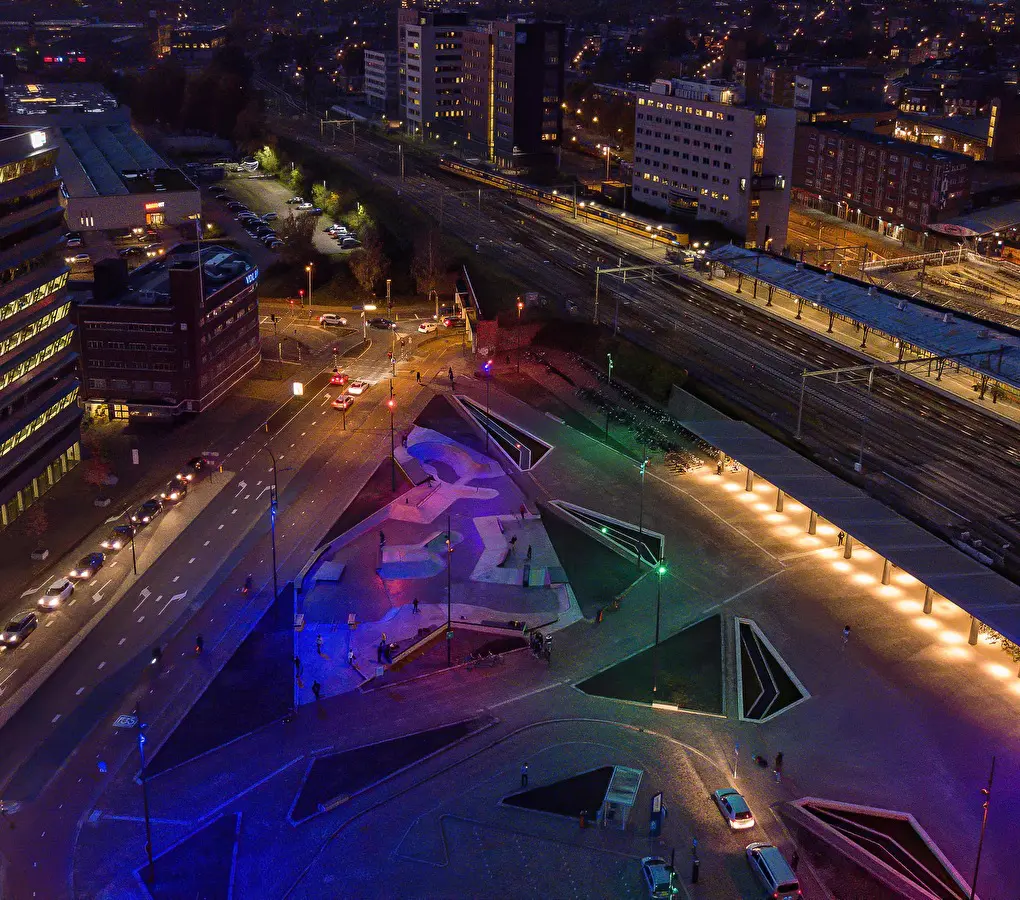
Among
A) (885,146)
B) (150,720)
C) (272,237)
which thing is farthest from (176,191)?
(150,720)

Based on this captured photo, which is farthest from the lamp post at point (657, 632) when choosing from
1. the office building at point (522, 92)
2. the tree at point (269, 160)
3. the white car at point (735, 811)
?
the tree at point (269, 160)

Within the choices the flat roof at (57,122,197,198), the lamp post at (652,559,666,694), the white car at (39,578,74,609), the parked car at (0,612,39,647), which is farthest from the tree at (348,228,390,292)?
the parked car at (0,612,39,647)

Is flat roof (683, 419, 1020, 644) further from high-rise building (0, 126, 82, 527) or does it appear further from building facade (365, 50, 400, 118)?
building facade (365, 50, 400, 118)

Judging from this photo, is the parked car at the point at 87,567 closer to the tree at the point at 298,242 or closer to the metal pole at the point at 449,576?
the metal pole at the point at 449,576

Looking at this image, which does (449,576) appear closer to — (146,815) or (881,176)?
(146,815)

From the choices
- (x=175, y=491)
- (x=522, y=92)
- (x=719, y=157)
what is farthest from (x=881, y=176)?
(x=175, y=491)
